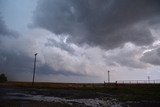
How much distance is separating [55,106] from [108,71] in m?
89.4

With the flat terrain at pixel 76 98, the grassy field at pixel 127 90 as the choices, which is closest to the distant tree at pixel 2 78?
the grassy field at pixel 127 90

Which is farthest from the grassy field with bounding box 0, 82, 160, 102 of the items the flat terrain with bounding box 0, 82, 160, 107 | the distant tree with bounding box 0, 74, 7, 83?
the distant tree with bounding box 0, 74, 7, 83

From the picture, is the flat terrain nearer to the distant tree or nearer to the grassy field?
the grassy field

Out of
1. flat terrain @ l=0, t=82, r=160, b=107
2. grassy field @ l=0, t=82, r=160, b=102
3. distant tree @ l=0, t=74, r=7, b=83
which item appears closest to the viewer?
flat terrain @ l=0, t=82, r=160, b=107

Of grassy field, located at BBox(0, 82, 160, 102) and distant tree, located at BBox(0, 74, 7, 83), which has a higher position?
distant tree, located at BBox(0, 74, 7, 83)

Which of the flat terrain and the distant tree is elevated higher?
the distant tree

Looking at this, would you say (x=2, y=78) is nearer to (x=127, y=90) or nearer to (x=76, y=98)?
(x=127, y=90)

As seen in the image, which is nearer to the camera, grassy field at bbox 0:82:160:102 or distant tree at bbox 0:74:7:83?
grassy field at bbox 0:82:160:102

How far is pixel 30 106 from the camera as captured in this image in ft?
61.3

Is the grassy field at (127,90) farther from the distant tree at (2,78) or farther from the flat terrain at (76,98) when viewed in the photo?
the distant tree at (2,78)

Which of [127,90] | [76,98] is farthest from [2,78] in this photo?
[76,98]

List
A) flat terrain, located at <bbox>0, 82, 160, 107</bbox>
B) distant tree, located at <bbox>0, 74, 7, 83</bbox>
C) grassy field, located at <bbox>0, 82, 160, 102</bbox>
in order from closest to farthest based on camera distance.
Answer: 1. flat terrain, located at <bbox>0, 82, 160, 107</bbox>
2. grassy field, located at <bbox>0, 82, 160, 102</bbox>
3. distant tree, located at <bbox>0, 74, 7, 83</bbox>

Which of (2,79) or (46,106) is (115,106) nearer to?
(46,106)

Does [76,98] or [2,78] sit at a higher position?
[2,78]
